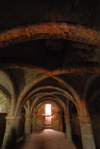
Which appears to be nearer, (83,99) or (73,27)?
(73,27)

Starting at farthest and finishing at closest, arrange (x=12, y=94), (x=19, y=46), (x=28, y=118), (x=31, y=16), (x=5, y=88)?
(x=28, y=118) < (x=5, y=88) < (x=12, y=94) < (x=19, y=46) < (x=31, y=16)

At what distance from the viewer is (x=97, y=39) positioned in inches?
71.3

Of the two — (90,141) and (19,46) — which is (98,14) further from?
(90,141)

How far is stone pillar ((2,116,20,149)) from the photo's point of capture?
487cm

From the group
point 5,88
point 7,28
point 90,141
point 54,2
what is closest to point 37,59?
point 7,28

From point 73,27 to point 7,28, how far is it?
1275 mm

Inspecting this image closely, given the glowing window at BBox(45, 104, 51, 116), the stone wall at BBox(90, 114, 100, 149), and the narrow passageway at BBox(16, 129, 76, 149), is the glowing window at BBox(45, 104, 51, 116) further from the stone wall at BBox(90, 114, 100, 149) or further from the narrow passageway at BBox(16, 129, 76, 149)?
the stone wall at BBox(90, 114, 100, 149)

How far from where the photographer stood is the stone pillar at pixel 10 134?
4.87 metres

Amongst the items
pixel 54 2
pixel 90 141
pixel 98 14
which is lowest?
pixel 90 141

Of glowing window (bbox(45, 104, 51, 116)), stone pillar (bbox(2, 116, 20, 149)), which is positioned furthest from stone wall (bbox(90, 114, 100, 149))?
glowing window (bbox(45, 104, 51, 116))

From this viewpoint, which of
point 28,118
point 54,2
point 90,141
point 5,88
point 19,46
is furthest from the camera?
point 28,118

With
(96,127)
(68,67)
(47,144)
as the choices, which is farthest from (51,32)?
(96,127)

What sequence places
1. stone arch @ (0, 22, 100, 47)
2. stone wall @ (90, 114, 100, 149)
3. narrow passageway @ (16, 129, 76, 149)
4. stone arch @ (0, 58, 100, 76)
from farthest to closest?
stone wall @ (90, 114, 100, 149), narrow passageway @ (16, 129, 76, 149), stone arch @ (0, 58, 100, 76), stone arch @ (0, 22, 100, 47)

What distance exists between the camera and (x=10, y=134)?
5074 millimetres
